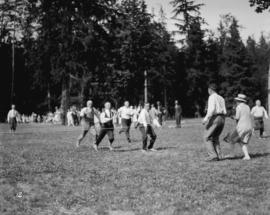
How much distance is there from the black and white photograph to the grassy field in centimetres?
3

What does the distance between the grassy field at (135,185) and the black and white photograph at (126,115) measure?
0.10ft

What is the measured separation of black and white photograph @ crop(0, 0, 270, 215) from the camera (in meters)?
8.45

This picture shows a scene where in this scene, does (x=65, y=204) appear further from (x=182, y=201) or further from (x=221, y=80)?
(x=221, y=80)

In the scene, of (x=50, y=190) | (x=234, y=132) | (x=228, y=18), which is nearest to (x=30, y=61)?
(x=234, y=132)

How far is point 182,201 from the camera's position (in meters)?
7.77

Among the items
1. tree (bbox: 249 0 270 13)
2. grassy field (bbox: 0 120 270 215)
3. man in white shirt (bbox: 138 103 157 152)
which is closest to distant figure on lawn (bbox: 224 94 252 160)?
grassy field (bbox: 0 120 270 215)

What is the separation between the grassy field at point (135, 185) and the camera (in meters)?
7.41

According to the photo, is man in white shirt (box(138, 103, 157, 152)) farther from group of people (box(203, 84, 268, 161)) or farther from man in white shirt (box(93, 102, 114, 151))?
group of people (box(203, 84, 268, 161))

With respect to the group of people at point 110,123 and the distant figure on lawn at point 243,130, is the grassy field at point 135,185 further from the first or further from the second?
the group of people at point 110,123

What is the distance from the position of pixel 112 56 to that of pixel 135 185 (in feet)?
116

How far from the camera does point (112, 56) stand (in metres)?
44.1

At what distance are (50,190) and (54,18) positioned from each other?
33501 mm

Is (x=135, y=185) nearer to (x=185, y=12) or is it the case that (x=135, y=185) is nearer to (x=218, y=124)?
(x=218, y=124)

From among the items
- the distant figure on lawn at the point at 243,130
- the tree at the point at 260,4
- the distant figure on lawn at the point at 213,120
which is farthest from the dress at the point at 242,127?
the tree at the point at 260,4
